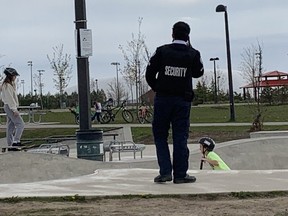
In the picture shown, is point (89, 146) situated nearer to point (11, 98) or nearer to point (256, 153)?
point (11, 98)

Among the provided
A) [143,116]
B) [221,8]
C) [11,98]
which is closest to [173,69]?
[11,98]

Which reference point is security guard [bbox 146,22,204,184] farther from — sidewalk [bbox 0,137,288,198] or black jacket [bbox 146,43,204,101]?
sidewalk [bbox 0,137,288,198]

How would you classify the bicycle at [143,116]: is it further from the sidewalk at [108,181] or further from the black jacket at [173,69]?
the black jacket at [173,69]

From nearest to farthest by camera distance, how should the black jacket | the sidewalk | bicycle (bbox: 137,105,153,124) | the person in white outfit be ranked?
the sidewalk, the black jacket, the person in white outfit, bicycle (bbox: 137,105,153,124)

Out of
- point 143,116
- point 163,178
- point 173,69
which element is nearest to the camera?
point 173,69

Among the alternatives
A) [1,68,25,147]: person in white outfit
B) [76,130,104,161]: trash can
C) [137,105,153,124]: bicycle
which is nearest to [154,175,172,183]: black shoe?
[76,130,104,161]: trash can

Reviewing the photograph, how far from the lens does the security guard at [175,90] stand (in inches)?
283

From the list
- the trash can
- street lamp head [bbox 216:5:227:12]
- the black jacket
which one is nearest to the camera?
the black jacket

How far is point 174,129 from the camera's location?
23.9ft

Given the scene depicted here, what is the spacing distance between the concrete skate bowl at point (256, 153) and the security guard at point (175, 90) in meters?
5.03

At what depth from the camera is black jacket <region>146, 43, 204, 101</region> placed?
7156 mm

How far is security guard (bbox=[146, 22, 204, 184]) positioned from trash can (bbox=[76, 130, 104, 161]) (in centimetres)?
320

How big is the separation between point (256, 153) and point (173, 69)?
6.24 m

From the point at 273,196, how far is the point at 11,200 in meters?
2.65
